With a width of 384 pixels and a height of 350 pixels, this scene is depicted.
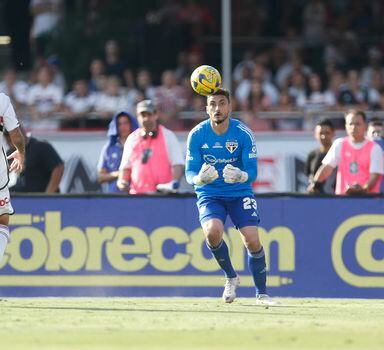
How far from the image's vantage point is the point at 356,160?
1538cm

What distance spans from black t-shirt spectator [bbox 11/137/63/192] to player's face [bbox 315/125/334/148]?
→ 321cm

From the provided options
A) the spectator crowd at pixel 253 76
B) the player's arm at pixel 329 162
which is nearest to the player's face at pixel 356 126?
the player's arm at pixel 329 162

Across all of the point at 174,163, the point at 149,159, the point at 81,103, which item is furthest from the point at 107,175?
the point at 81,103

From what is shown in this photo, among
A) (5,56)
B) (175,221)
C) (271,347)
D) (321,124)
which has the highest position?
(5,56)

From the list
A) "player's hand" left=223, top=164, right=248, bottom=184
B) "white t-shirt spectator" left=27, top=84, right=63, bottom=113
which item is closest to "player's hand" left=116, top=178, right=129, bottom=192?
"player's hand" left=223, top=164, right=248, bottom=184

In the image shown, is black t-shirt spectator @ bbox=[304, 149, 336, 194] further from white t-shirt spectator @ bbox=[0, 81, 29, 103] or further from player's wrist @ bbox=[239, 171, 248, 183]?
white t-shirt spectator @ bbox=[0, 81, 29, 103]

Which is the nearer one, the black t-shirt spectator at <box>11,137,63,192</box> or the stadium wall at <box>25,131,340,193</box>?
the black t-shirt spectator at <box>11,137,63,192</box>

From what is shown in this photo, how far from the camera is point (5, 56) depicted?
25.1m

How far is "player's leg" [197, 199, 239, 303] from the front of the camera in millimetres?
12672

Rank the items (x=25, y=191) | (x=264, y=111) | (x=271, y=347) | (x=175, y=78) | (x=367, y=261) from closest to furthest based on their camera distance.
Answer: (x=271, y=347), (x=367, y=261), (x=25, y=191), (x=264, y=111), (x=175, y=78)

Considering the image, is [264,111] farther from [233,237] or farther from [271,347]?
[271,347]

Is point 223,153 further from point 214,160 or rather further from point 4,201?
point 4,201

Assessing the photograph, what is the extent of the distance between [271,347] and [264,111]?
11.3m

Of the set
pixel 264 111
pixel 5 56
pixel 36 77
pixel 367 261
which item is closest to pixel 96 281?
pixel 367 261
